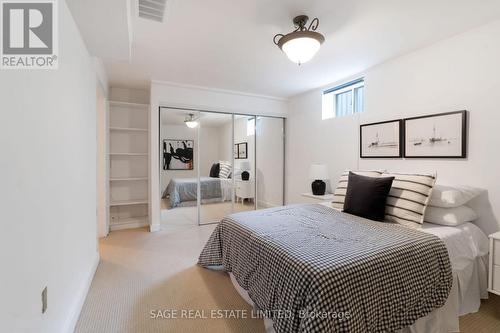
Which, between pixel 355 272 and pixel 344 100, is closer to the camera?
pixel 355 272

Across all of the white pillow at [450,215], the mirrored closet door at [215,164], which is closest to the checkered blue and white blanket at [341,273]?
the white pillow at [450,215]

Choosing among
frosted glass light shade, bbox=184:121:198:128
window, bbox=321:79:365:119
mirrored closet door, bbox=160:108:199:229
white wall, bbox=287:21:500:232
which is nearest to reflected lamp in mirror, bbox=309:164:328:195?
white wall, bbox=287:21:500:232

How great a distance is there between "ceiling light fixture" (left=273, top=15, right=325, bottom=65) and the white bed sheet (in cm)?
177

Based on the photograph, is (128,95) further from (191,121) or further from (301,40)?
(301,40)

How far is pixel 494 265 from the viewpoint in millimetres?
1682

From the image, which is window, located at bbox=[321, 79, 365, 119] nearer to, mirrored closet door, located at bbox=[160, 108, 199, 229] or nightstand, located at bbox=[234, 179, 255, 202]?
nightstand, located at bbox=[234, 179, 255, 202]

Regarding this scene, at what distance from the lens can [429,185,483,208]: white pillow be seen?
79.1 inches

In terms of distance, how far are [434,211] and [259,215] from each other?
1.56m

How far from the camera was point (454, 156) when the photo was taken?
2.31 meters

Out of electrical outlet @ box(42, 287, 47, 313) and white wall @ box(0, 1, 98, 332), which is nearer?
white wall @ box(0, 1, 98, 332)

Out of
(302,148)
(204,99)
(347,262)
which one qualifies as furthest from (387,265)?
(204,99)

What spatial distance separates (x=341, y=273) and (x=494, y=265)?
1.35m

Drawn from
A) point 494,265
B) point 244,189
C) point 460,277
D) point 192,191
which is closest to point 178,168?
point 192,191

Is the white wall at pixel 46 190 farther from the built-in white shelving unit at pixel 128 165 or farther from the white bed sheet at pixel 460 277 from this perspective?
the built-in white shelving unit at pixel 128 165
